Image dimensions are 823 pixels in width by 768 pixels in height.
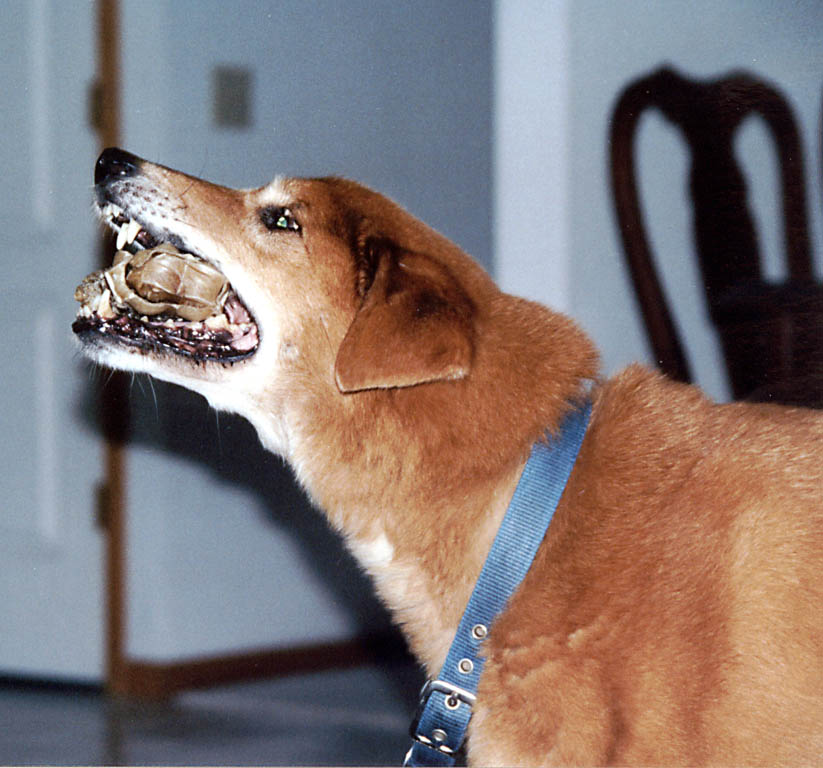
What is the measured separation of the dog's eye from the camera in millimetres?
1989

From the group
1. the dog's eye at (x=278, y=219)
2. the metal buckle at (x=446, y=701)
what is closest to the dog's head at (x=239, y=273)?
the dog's eye at (x=278, y=219)

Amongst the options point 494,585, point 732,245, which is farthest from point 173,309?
point 732,245

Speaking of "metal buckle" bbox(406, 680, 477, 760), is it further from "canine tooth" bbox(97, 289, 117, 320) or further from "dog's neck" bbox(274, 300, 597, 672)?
"canine tooth" bbox(97, 289, 117, 320)

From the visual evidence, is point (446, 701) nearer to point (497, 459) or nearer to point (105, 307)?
point (497, 459)

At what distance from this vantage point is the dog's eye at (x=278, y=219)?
1989 millimetres

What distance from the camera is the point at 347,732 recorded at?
3.28m

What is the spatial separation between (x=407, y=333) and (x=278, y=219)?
46 cm

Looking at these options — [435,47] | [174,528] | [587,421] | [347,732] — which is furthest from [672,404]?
[435,47]

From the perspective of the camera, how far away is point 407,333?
1696mm

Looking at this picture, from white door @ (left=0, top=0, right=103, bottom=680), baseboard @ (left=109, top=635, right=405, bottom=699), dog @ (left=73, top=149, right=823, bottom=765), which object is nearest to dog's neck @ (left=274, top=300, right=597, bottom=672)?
dog @ (left=73, top=149, right=823, bottom=765)

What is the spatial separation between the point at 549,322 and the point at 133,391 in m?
2.09

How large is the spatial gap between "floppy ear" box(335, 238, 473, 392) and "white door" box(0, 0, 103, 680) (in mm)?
2139

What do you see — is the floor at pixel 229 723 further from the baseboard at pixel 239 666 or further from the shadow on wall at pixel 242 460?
the shadow on wall at pixel 242 460

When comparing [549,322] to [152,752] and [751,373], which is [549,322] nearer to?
[751,373]
